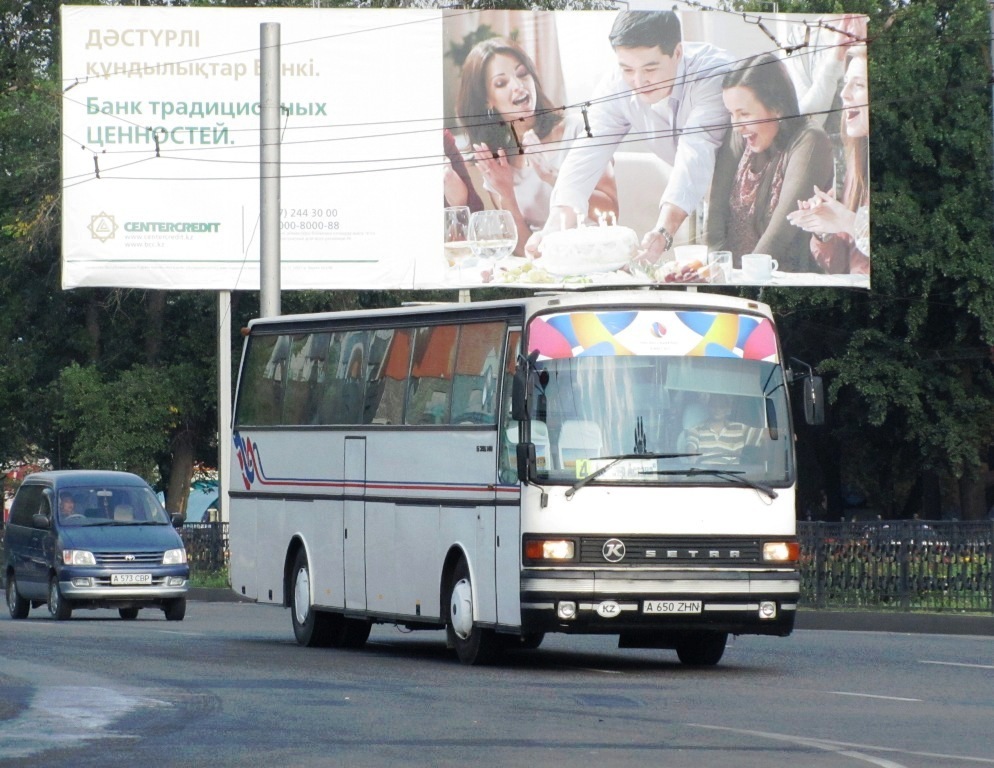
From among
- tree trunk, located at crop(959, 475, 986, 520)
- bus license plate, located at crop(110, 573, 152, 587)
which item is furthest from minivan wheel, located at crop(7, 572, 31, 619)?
tree trunk, located at crop(959, 475, 986, 520)

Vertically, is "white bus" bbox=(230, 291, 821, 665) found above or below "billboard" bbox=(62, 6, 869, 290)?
below

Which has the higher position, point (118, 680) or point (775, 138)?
point (775, 138)

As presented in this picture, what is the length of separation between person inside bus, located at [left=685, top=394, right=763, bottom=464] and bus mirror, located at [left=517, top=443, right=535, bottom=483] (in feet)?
3.94

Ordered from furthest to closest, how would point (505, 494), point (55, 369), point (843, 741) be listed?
point (55, 369) < point (505, 494) < point (843, 741)

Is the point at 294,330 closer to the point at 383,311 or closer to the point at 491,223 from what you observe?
the point at 383,311

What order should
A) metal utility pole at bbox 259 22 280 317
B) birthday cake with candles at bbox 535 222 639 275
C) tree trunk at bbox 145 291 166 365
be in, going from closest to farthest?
metal utility pole at bbox 259 22 280 317
birthday cake with candles at bbox 535 222 639 275
tree trunk at bbox 145 291 166 365

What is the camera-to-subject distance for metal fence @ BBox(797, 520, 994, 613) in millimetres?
23516

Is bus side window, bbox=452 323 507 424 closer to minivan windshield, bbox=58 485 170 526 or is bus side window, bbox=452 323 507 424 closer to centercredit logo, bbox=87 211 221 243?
minivan windshield, bbox=58 485 170 526

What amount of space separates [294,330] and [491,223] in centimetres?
1447

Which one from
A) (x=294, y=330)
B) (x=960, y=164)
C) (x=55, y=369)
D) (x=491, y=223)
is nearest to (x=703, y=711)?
(x=294, y=330)

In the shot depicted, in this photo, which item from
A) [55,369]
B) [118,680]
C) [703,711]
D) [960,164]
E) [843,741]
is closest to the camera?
[843,741]

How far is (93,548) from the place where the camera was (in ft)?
82.0

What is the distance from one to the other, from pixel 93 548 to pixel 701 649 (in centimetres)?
1006

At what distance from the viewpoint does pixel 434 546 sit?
57.0ft
